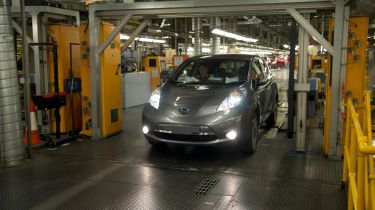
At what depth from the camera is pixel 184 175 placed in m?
5.21

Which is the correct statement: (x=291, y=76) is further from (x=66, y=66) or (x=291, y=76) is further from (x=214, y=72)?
(x=66, y=66)

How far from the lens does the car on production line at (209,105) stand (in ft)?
18.3

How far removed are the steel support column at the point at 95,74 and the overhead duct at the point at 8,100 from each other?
1.62 metres

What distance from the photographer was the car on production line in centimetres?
559

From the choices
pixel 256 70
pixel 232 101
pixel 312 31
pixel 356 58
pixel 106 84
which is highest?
pixel 312 31

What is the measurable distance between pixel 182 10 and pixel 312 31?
214 cm

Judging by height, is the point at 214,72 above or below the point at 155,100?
above

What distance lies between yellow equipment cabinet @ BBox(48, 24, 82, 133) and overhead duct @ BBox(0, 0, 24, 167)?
1704 millimetres

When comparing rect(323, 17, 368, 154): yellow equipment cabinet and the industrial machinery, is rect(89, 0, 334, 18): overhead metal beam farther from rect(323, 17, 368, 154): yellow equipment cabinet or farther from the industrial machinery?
the industrial machinery

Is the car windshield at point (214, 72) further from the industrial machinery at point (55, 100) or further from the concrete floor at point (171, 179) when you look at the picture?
the industrial machinery at point (55, 100)

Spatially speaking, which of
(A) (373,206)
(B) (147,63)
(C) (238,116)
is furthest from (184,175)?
(B) (147,63)

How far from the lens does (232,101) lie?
5.75 meters

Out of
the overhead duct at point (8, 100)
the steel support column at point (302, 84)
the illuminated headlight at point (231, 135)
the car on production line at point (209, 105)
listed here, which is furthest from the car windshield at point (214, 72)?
the overhead duct at point (8, 100)

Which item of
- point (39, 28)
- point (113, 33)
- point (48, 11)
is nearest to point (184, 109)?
point (113, 33)
